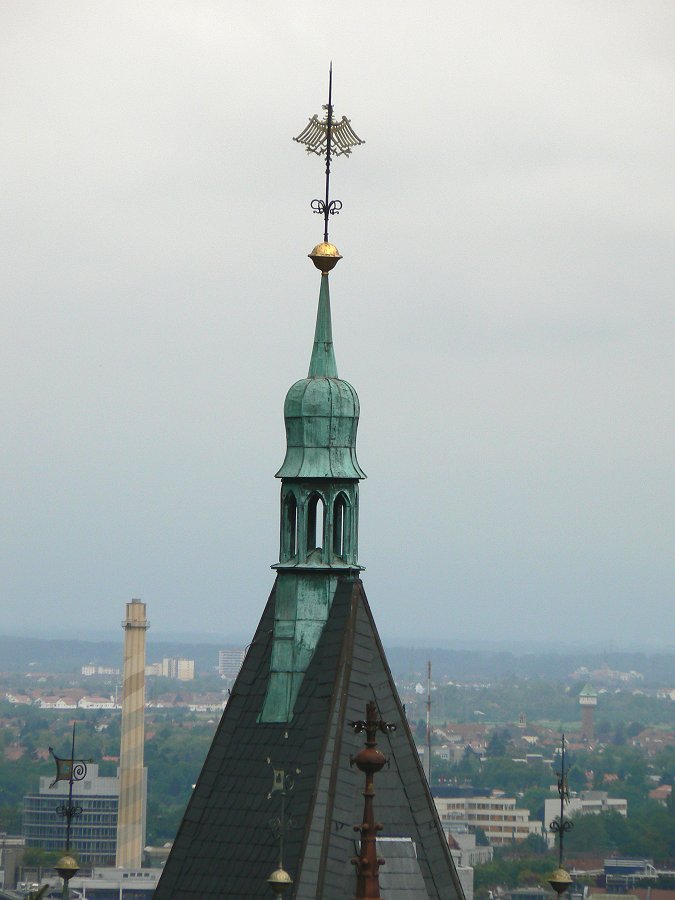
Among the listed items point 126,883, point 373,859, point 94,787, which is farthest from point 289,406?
point 94,787

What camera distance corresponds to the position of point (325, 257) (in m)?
27.6

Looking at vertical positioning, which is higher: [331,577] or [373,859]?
[331,577]

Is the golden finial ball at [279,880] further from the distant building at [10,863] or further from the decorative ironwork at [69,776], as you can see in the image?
the distant building at [10,863]

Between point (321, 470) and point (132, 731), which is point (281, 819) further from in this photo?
point (132, 731)

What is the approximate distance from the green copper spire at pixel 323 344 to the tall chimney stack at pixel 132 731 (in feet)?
340

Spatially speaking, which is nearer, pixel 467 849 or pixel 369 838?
pixel 369 838

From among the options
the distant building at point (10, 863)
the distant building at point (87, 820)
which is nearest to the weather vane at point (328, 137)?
the distant building at point (10, 863)

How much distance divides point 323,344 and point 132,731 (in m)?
104

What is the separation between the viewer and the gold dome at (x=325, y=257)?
27.6 m

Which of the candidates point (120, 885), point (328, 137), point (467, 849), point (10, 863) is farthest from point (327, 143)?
point (467, 849)

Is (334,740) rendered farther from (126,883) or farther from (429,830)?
(126,883)

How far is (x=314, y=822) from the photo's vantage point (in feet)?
81.3

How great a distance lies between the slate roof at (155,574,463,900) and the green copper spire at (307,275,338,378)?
2379 mm

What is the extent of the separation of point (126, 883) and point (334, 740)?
397ft
